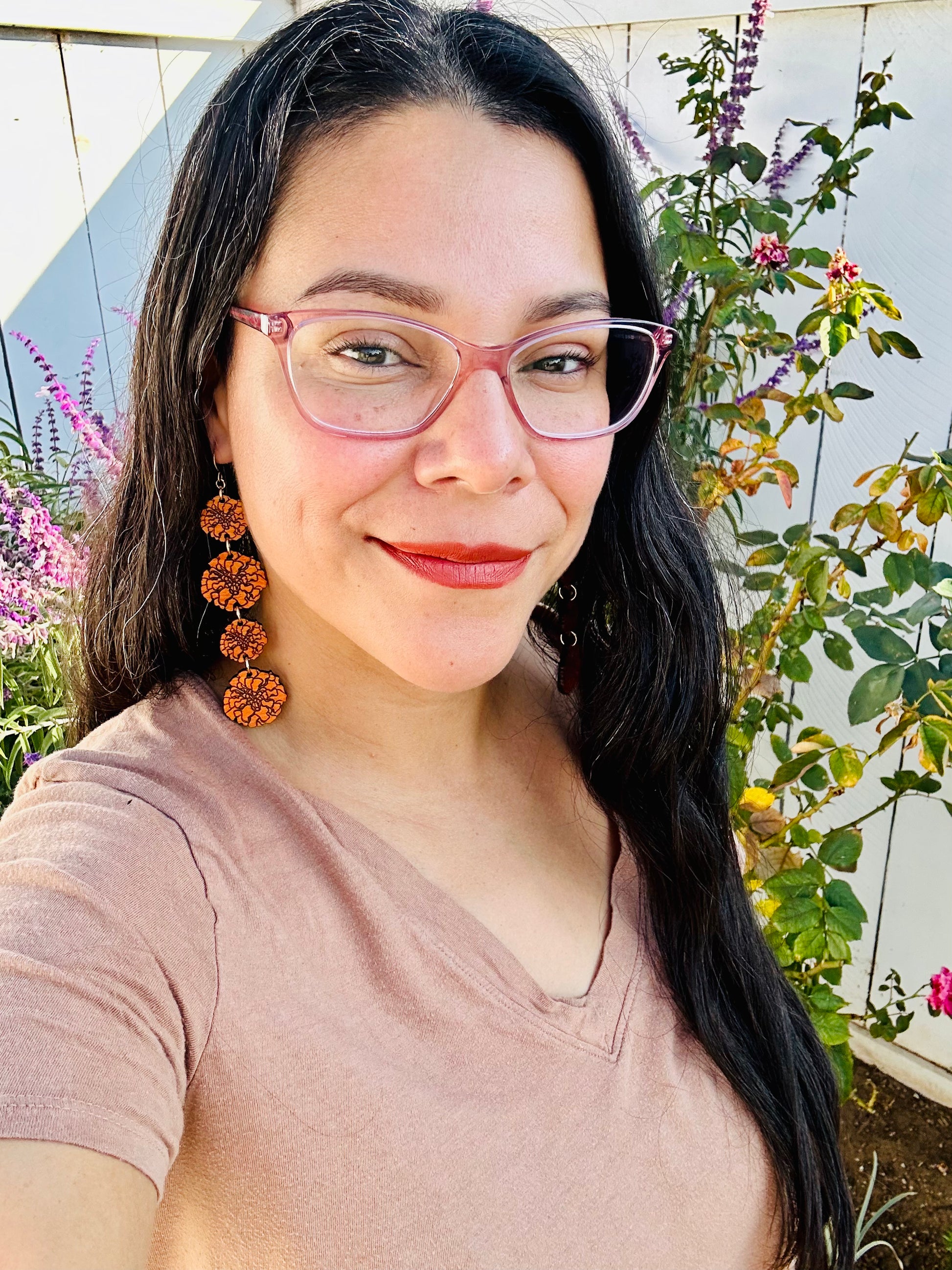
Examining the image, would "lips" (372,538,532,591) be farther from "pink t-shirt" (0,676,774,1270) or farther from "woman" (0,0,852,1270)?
"pink t-shirt" (0,676,774,1270)

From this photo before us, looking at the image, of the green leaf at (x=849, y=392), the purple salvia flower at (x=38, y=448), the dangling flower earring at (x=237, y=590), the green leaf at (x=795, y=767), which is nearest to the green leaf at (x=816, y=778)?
the green leaf at (x=795, y=767)

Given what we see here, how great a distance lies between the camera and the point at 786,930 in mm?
1560

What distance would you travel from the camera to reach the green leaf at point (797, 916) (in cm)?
156

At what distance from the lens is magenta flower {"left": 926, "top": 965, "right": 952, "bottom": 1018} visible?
166 centimetres

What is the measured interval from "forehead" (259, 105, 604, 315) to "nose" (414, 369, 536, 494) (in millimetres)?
82

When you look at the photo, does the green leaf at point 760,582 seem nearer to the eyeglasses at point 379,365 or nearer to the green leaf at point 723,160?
the green leaf at point 723,160

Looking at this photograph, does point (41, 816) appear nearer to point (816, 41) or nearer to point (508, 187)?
point (508, 187)

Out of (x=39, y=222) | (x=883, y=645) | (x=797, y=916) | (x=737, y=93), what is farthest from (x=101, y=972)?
(x=39, y=222)

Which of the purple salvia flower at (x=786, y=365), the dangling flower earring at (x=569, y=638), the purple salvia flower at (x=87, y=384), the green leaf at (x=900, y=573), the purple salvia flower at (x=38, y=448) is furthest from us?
the purple salvia flower at (x=38, y=448)

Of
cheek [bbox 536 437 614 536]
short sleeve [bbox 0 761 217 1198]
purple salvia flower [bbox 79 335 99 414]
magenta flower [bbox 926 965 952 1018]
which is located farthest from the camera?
purple salvia flower [bbox 79 335 99 414]

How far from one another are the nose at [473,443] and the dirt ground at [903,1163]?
1.78 metres

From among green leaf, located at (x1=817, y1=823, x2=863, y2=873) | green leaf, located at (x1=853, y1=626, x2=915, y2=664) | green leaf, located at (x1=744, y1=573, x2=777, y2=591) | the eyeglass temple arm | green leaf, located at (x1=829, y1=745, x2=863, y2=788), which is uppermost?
the eyeglass temple arm

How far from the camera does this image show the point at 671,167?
2.42 m

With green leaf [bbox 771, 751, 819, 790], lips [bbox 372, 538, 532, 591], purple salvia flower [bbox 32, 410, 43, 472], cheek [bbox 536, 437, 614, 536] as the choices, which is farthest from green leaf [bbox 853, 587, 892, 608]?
purple salvia flower [bbox 32, 410, 43, 472]
